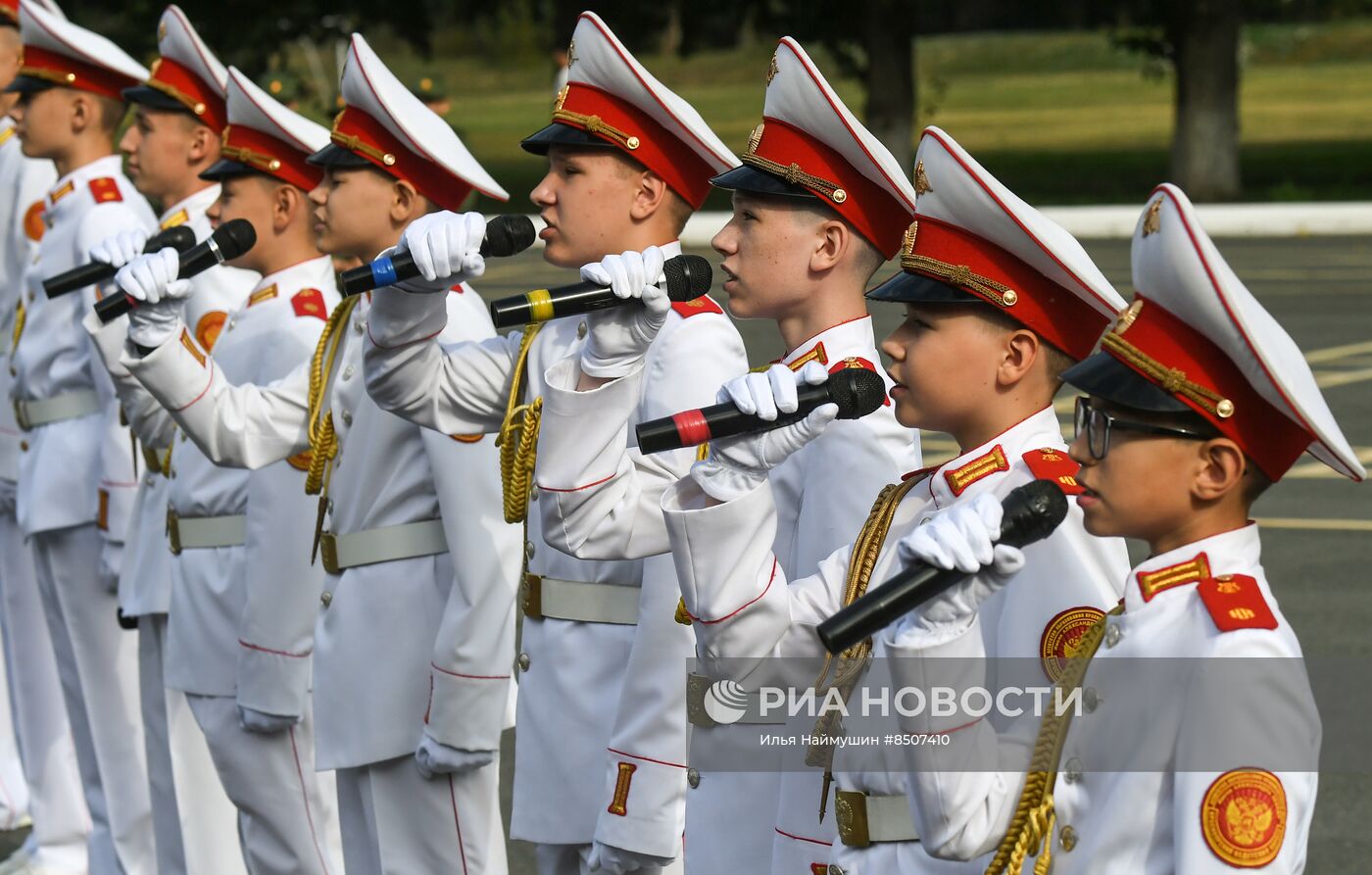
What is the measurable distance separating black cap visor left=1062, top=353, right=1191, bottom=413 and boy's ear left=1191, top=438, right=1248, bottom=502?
0.06 meters

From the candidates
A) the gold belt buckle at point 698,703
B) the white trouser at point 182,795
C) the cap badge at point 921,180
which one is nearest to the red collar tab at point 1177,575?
the cap badge at point 921,180

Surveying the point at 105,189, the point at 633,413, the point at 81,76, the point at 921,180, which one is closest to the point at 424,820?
the point at 633,413

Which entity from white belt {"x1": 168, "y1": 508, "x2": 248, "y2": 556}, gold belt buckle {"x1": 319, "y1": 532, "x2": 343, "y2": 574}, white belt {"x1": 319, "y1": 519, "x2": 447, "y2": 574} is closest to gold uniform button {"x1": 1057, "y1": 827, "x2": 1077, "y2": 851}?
white belt {"x1": 319, "y1": 519, "x2": 447, "y2": 574}

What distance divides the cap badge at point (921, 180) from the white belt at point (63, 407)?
3679 millimetres

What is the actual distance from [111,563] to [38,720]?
0.94 m

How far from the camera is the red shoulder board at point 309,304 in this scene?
527 cm

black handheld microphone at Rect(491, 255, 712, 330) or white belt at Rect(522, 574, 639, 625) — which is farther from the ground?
black handheld microphone at Rect(491, 255, 712, 330)

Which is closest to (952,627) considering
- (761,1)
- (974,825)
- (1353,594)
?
(974,825)

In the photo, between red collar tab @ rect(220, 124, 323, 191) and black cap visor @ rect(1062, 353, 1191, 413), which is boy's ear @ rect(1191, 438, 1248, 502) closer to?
black cap visor @ rect(1062, 353, 1191, 413)

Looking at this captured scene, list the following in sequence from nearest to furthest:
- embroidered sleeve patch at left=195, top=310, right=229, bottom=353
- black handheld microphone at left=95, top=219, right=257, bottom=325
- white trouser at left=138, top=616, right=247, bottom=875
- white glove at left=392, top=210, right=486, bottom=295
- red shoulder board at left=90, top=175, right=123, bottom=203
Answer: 1. white glove at left=392, top=210, right=486, bottom=295
2. black handheld microphone at left=95, top=219, right=257, bottom=325
3. white trouser at left=138, top=616, right=247, bottom=875
4. embroidered sleeve patch at left=195, top=310, right=229, bottom=353
5. red shoulder board at left=90, top=175, right=123, bottom=203

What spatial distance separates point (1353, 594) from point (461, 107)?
4535 centimetres

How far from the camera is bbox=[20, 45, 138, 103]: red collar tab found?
21.6 feet

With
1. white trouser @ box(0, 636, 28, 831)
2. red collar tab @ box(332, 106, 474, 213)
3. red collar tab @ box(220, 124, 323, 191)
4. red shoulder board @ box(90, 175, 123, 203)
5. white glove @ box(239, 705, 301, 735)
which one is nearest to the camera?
red collar tab @ box(332, 106, 474, 213)

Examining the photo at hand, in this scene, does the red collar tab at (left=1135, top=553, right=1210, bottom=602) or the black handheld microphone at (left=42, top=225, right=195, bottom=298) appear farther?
the black handheld microphone at (left=42, top=225, right=195, bottom=298)
